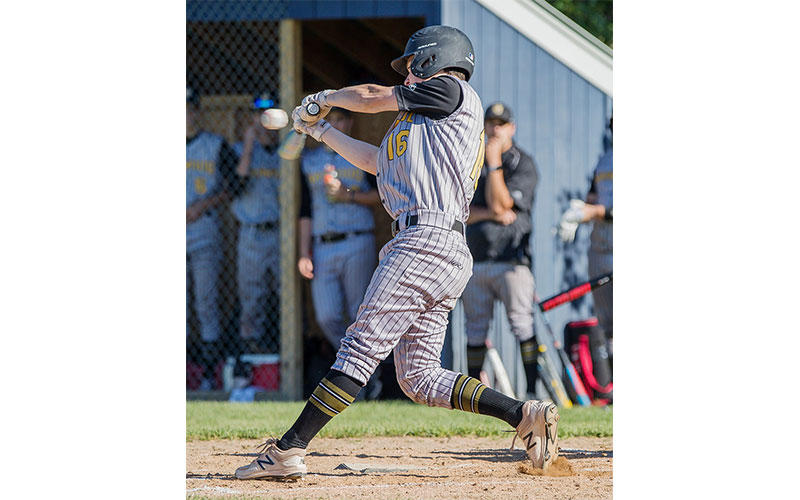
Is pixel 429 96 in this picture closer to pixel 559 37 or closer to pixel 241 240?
pixel 559 37

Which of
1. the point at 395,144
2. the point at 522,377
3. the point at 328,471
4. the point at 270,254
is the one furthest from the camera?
the point at 270,254

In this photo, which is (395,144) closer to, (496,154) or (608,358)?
(496,154)

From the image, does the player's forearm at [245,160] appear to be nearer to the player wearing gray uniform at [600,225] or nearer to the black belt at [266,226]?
the black belt at [266,226]

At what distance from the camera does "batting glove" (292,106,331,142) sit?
4.37 m

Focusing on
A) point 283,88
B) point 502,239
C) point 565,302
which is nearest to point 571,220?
point 502,239

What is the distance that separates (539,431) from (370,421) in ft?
7.37

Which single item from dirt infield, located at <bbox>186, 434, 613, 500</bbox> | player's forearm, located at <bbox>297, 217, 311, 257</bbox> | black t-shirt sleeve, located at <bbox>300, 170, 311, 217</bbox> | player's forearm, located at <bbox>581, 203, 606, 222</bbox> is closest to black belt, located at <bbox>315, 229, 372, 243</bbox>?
player's forearm, located at <bbox>297, 217, 311, 257</bbox>

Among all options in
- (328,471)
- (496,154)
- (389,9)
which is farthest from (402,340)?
(389,9)

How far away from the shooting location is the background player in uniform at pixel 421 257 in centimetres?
407

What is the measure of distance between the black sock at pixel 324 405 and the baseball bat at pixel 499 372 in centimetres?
389

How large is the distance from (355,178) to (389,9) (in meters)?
1.42

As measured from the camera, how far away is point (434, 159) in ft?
13.5

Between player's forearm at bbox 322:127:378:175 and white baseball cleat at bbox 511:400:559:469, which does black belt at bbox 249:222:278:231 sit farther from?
white baseball cleat at bbox 511:400:559:469

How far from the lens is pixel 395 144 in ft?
13.8
